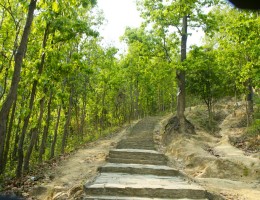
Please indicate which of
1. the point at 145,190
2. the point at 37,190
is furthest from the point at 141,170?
the point at 37,190

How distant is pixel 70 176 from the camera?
33.4 ft

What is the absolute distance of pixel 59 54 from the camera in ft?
33.6

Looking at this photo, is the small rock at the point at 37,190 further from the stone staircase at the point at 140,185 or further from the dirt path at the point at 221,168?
the dirt path at the point at 221,168

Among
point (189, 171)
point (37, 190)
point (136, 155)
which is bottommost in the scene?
point (37, 190)

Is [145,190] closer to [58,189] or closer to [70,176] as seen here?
[58,189]

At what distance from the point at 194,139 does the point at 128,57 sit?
51.3 ft

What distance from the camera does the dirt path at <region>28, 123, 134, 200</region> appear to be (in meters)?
7.91

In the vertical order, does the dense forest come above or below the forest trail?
above

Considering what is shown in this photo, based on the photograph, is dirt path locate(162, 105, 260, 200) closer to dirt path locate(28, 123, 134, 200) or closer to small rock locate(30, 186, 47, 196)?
dirt path locate(28, 123, 134, 200)

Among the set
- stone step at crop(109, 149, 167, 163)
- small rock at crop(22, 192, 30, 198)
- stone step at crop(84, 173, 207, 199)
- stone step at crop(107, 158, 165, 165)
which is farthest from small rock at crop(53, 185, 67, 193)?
stone step at crop(109, 149, 167, 163)

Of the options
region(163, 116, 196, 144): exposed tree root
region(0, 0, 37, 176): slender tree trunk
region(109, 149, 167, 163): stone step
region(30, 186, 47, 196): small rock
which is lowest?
region(30, 186, 47, 196): small rock

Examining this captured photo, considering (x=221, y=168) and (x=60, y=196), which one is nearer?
(x=60, y=196)

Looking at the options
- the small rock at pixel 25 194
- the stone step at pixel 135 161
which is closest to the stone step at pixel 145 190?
the small rock at pixel 25 194

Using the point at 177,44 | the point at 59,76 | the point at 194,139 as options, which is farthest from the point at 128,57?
the point at 59,76
